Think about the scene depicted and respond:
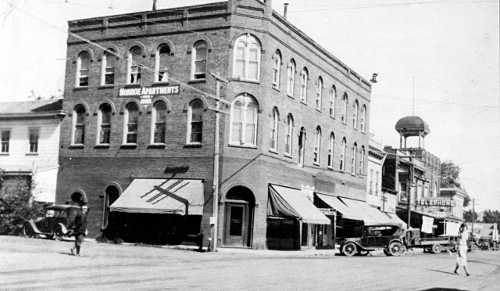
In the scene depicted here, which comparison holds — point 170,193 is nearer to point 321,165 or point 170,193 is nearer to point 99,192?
point 99,192

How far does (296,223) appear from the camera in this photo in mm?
34875

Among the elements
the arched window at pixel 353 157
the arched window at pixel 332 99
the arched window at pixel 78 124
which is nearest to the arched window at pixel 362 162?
the arched window at pixel 353 157

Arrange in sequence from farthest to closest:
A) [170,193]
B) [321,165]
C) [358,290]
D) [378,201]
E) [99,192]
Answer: [378,201], [321,165], [99,192], [170,193], [358,290]

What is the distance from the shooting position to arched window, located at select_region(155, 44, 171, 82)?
110 feet

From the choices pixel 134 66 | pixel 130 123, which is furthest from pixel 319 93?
pixel 130 123

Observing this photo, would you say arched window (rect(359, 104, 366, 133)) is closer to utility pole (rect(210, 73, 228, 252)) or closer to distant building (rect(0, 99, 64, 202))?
utility pole (rect(210, 73, 228, 252))

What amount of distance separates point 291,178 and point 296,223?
2628mm

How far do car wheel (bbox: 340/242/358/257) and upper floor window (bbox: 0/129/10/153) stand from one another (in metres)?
20.7

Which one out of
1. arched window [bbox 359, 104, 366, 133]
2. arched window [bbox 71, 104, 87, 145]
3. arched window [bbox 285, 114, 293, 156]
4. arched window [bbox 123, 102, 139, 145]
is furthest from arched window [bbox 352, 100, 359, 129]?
arched window [bbox 71, 104, 87, 145]

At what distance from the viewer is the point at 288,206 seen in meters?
32.5

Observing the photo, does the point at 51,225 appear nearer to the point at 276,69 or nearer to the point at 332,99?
the point at 276,69

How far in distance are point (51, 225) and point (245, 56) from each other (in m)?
12.8

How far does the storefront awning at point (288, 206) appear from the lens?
32.3 m

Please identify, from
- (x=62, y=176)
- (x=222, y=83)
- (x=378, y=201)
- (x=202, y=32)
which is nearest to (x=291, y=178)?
(x=222, y=83)
